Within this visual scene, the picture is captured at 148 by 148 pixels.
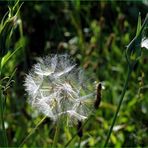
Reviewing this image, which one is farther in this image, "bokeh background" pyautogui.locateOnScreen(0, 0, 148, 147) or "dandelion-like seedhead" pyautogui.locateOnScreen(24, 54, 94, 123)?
"bokeh background" pyautogui.locateOnScreen(0, 0, 148, 147)

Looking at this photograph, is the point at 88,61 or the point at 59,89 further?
the point at 88,61

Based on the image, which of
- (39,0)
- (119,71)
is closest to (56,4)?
(39,0)

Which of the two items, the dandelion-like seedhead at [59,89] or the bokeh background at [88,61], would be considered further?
the bokeh background at [88,61]
